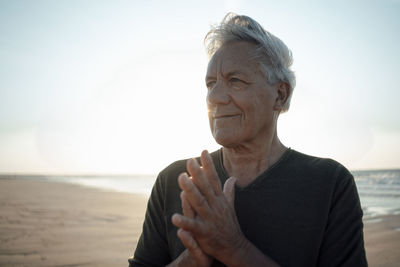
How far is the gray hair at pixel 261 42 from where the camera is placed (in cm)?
179

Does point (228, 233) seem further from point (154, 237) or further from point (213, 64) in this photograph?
point (213, 64)

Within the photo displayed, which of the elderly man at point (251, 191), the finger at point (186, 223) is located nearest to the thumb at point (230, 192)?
the elderly man at point (251, 191)

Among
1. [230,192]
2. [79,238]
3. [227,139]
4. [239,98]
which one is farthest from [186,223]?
[79,238]

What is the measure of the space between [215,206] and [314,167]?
0.79 metres

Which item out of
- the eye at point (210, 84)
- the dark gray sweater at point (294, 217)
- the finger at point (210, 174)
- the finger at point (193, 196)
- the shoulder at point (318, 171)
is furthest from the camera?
the eye at point (210, 84)

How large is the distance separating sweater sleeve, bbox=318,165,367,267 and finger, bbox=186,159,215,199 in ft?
2.47

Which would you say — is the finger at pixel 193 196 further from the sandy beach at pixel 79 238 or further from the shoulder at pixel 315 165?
the sandy beach at pixel 79 238

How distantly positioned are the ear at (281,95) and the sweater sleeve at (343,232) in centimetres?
58

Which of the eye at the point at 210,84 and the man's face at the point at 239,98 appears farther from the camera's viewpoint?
the eye at the point at 210,84

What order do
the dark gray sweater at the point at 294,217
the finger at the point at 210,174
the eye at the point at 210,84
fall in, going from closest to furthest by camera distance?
the finger at the point at 210,174 < the dark gray sweater at the point at 294,217 < the eye at the point at 210,84

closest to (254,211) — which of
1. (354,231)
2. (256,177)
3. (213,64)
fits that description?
(256,177)

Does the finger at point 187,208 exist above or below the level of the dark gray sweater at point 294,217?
above

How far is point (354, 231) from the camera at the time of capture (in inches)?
58.1

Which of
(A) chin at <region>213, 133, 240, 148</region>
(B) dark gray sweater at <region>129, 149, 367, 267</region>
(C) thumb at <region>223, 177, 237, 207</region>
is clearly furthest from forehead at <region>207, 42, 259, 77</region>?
(C) thumb at <region>223, 177, 237, 207</region>
